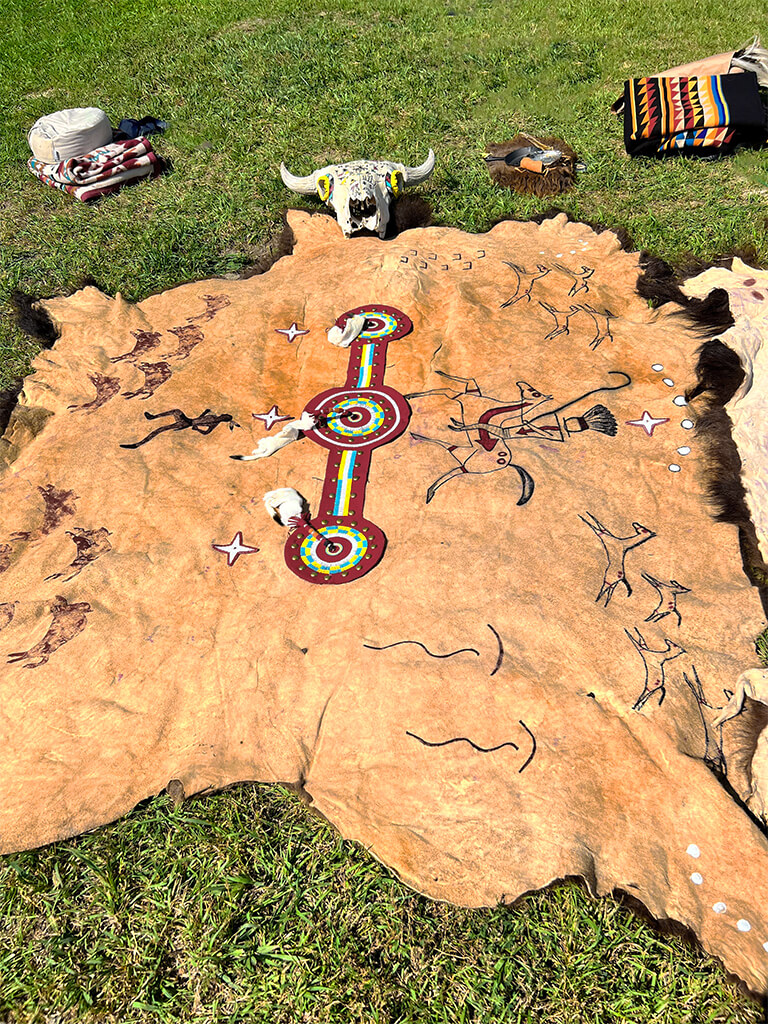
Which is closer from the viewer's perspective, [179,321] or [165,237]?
[179,321]

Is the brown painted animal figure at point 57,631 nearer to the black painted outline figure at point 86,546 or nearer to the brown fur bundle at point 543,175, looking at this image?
the black painted outline figure at point 86,546

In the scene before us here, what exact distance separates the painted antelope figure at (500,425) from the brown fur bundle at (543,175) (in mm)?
3664

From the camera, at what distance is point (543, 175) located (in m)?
8.20

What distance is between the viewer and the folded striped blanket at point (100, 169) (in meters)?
8.91

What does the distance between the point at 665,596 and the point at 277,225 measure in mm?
6197

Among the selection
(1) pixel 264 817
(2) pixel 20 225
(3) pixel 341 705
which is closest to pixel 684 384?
(3) pixel 341 705

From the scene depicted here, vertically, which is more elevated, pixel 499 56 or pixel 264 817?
pixel 499 56

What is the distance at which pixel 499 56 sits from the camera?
11.1m

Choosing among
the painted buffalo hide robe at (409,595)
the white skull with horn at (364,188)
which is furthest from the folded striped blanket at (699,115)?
the painted buffalo hide robe at (409,595)

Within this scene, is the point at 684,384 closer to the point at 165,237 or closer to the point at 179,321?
the point at 179,321

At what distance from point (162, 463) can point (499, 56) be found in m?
9.64

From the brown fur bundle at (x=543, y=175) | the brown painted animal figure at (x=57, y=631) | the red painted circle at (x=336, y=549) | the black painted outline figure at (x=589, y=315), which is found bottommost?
the brown painted animal figure at (x=57, y=631)

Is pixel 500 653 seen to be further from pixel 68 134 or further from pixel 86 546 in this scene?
pixel 68 134

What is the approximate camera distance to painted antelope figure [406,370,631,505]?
16.3 feet
